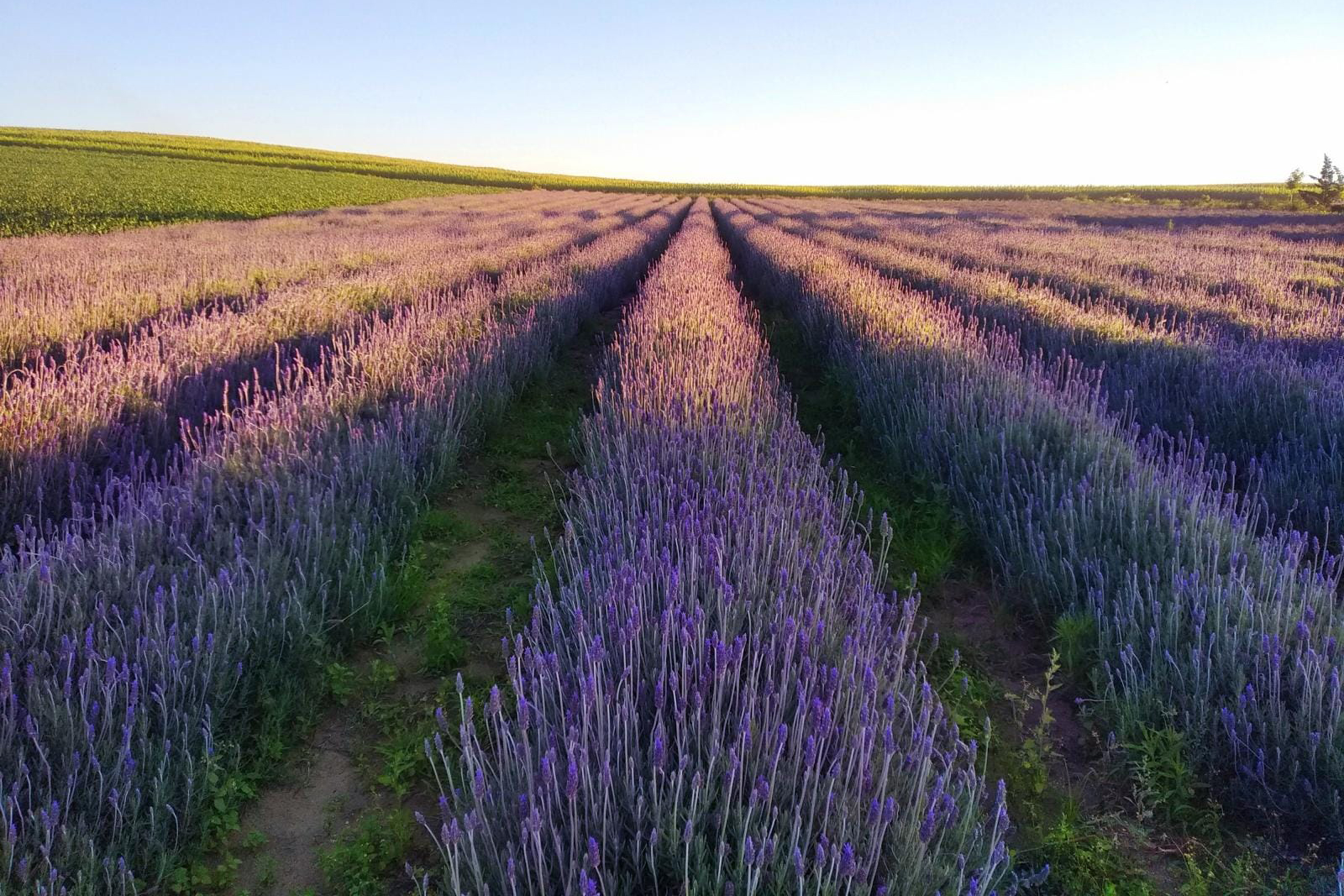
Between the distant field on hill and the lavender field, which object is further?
the distant field on hill

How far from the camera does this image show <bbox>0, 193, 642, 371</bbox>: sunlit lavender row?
5.55 metres

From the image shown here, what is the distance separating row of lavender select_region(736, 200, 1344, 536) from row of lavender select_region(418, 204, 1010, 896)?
6.50 ft

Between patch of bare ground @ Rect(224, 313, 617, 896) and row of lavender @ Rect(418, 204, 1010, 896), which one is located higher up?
row of lavender @ Rect(418, 204, 1010, 896)

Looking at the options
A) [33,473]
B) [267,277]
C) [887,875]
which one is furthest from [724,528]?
[267,277]

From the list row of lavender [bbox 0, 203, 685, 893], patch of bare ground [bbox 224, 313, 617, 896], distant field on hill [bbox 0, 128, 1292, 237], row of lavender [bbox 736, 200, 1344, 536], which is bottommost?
patch of bare ground [bbox 224, 313, 617, 896]

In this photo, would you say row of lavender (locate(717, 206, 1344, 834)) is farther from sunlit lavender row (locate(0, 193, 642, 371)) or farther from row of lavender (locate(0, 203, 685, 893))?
sunlit lavender row (locate(0, 193, 642, 371))

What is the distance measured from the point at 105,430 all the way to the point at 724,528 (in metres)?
3.35

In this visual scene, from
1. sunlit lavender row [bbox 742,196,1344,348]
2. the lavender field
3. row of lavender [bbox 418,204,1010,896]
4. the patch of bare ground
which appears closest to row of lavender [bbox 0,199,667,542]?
the lavender field

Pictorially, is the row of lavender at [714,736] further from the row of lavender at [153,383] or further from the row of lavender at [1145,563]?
the row of lavender at [153,383]

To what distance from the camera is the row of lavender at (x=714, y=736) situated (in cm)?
130

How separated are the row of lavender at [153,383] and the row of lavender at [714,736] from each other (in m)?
2.06

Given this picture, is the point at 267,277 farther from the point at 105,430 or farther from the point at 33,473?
the point at 33,473

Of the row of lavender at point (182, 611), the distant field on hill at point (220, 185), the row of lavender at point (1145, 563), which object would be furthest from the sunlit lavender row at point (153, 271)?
the distant field on hill at point (220, 185)

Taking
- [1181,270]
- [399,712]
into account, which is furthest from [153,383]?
[1181,270]
